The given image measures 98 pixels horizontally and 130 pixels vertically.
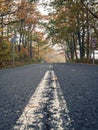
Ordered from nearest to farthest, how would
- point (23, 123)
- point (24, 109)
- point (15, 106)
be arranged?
1. point (23, 123)
2. point (24, 109)
3. point (15, 106)

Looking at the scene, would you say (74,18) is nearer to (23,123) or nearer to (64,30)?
(64,30)

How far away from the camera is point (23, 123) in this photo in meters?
1.98

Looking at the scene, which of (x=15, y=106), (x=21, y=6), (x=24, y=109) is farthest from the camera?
(x=21, y=6)

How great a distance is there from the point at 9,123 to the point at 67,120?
538mm

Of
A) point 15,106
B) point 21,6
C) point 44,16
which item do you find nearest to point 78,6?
point 21,6

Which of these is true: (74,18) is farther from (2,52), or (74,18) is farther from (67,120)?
(67,120)

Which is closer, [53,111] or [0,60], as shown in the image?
[53,111]

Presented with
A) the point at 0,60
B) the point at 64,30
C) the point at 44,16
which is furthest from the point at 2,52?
the point at 44,16

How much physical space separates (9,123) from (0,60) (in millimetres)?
20406

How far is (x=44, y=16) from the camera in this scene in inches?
1606

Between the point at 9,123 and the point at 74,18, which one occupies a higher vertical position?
the point at 74,18

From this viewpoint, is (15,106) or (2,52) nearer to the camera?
(15,106)

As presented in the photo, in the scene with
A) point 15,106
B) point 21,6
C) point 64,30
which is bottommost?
point 15,106

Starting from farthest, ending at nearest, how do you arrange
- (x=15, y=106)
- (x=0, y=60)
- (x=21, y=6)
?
(x=21, y=6) < (x=0, y=60) < (x=15, y=106)
